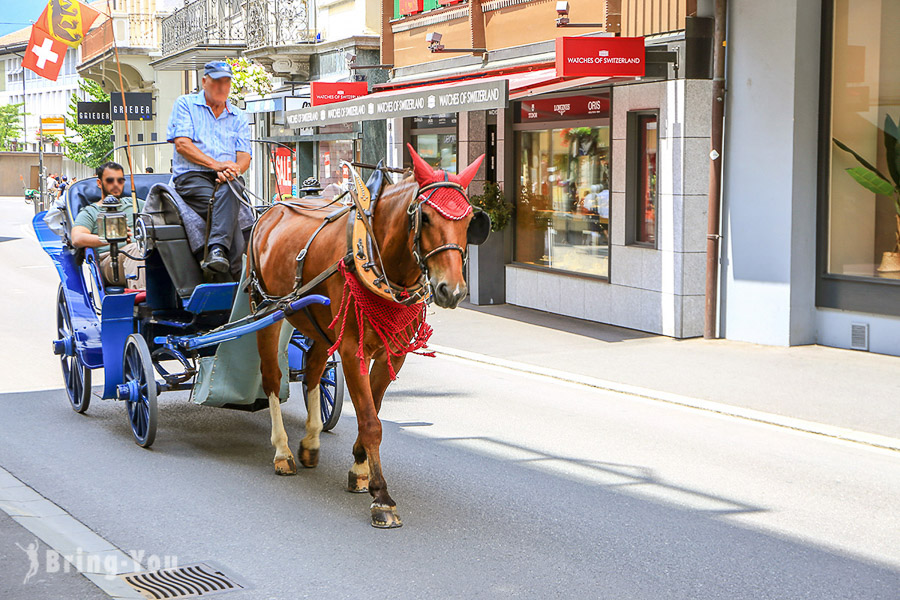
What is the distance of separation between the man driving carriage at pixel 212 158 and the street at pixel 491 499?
145 cm

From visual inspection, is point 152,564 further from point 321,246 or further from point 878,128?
point 878,128

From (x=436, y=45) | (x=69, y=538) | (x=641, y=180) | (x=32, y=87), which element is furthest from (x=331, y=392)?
(x=32, y=87)

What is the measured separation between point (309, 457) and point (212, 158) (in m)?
2.35

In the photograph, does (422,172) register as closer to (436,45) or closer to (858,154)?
(858,154)

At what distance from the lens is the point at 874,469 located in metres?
7.42

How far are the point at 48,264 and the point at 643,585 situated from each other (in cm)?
2115

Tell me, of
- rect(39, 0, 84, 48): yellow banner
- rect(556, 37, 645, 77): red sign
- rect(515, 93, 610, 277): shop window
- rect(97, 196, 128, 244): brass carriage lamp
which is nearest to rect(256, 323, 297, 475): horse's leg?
rect(97, 196, 128, 244): brass carriage lamp

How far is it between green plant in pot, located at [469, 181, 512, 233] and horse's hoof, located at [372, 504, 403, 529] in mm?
10807

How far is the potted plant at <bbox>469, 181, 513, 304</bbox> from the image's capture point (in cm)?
1669

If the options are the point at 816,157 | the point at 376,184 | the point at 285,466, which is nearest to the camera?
the point at 376,184

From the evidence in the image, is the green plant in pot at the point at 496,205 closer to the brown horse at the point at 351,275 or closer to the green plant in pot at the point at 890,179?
the green plant in pot at the point at 890,179

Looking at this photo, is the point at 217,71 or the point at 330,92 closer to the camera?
the point at 217,71

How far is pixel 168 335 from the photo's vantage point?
8344mm

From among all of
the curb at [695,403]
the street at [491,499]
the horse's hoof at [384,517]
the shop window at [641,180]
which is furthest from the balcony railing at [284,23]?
the horse's hoof at [384,517]
